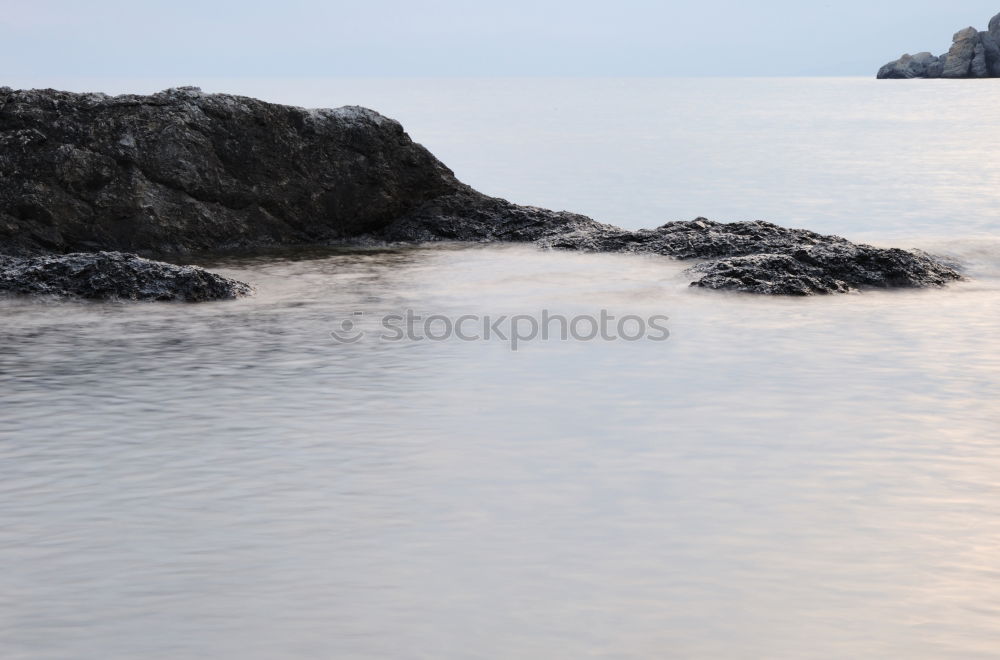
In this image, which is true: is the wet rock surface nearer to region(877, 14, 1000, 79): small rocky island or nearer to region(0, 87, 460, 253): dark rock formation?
region(0, 87, 460, 253): dark rock formation

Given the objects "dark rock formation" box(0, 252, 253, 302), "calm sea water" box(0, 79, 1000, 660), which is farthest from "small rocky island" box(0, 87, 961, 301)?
"calm sea water" box(0, 79, 1000, 660)

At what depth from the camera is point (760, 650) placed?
10.4ft

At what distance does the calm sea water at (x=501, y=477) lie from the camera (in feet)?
10.9

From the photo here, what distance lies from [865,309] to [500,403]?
3468mm

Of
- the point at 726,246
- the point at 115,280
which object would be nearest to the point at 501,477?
the point at 115,280

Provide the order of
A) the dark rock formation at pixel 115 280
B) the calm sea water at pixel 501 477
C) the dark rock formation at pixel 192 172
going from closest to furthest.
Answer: the calm sea water at pixel 501 477 → the dark rock formation at pixel 115 280 → the dark rock formation at pixel 192 172

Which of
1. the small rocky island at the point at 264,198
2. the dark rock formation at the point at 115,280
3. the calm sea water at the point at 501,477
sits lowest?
the calm sea water at the point at 501,477

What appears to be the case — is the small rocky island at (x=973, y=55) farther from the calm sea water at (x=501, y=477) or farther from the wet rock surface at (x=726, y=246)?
the calm sea water at (x=501, y=477)

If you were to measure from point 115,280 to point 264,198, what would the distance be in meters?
2.82

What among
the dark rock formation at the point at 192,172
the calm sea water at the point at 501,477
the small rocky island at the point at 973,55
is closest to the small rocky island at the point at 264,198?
the dark rock formation at the point at 192,172

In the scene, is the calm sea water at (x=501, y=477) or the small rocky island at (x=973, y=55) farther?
the small rocky island at (x=973, y=55)

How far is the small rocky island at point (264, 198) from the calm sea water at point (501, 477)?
1045mm

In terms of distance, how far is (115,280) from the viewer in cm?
842

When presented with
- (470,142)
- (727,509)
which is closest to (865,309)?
(727,509)
